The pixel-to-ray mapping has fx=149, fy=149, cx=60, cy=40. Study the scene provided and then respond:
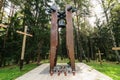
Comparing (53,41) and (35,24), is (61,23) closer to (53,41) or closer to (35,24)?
(53,41)

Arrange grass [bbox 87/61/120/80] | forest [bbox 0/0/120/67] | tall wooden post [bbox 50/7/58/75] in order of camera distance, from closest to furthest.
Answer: grass [bbox 87/61/120/80]
tall wooden post [bbox 50/7/58/75]
forest [bbox 0/0/120/67]

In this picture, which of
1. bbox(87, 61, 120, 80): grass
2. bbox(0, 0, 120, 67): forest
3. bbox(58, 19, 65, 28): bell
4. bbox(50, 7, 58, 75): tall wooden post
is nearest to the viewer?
bbox(87, 61, 120, 80): grass

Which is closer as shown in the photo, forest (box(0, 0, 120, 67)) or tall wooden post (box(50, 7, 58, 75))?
tall wooden post (box(50, 7, 58, 75))

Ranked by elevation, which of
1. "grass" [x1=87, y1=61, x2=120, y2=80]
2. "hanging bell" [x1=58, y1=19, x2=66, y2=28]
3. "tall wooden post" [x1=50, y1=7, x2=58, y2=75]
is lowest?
"grass" [x1=87, y1=61, x2=120, y2=80]

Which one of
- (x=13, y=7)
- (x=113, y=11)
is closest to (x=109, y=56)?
(x=113, y=11)

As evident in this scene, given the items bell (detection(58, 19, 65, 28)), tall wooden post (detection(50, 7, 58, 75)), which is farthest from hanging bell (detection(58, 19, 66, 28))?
tall wooden post (detection(50, 7, 58, 75))

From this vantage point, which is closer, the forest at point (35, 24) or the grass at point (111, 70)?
the grass at point (111, 70)

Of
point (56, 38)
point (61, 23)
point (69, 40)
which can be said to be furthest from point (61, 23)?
point (69, 40)

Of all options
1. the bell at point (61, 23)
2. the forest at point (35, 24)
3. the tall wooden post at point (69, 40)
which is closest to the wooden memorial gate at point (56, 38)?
the tall wooden post at point (69, 40)

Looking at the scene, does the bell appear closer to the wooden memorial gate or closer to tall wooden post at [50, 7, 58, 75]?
the wooden memorial gate

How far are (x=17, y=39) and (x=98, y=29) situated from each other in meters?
12.5

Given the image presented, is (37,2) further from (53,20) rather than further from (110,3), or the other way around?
(110,3)

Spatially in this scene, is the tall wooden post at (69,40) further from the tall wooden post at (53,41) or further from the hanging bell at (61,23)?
the hanging bell at (61,23)

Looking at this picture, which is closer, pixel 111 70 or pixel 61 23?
pixel 111 70
